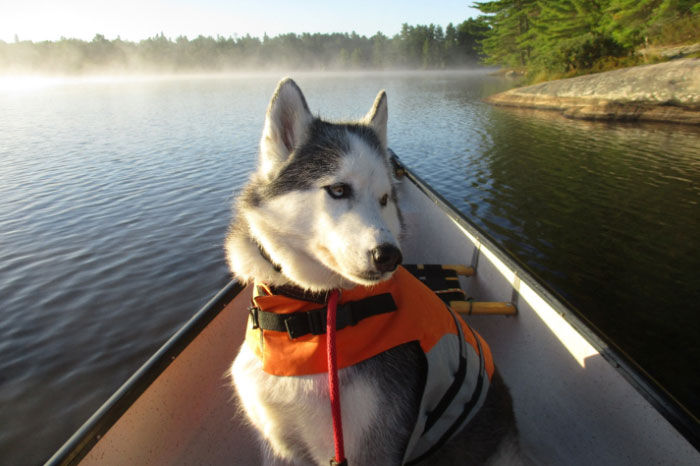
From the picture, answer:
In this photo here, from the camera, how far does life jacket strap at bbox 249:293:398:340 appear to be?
5.95ft

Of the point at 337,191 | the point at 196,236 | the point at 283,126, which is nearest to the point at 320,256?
the point at 337,191

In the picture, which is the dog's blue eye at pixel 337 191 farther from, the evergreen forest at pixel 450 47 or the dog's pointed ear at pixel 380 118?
the evergreen forest at pixel 450 47

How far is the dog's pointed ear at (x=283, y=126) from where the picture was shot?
1.99 m

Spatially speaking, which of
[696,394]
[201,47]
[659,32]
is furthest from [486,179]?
[201,47]

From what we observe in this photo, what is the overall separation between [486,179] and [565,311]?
1221cm

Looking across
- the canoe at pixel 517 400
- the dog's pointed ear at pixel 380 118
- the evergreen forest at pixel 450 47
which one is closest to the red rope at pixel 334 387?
the canoe at pixel 517 400

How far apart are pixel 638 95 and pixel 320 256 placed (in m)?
28.3

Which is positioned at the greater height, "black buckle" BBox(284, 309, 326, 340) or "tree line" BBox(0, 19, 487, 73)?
"tree line" BBox(0, 19, 487, 73)

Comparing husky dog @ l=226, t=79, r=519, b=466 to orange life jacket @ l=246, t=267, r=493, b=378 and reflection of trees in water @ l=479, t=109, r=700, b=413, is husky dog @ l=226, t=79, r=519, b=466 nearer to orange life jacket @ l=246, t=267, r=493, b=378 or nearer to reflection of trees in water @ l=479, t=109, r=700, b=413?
orange life jacket @ l=246, t=267, r=493, b=378

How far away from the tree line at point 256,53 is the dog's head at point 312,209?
132 metres

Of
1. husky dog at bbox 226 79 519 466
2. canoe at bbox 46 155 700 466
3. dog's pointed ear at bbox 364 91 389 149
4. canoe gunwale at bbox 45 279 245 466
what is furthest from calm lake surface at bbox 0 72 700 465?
canoe at bbox 46 155 700 466

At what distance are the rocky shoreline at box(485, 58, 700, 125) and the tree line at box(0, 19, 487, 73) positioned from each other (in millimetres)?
103775

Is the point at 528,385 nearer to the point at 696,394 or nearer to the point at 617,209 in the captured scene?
the point at 696,394

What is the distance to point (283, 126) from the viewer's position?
206cm
